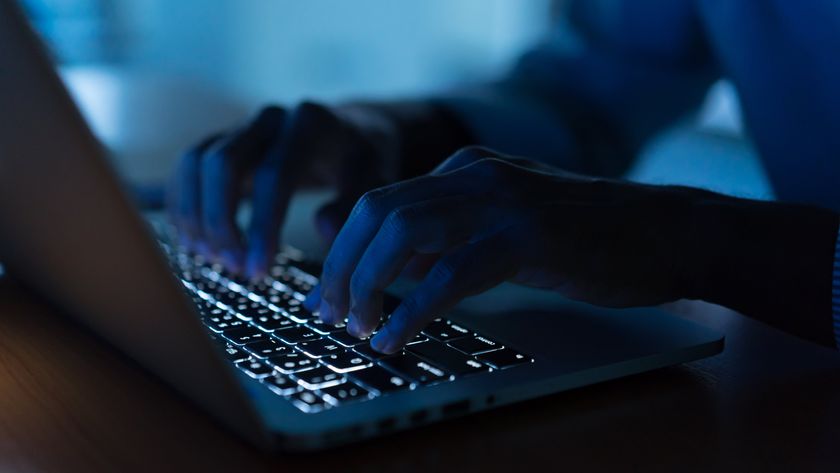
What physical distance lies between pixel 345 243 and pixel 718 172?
0.84 metres

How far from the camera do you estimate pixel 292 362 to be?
1.70ft

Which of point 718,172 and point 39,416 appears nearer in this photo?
point 39,416

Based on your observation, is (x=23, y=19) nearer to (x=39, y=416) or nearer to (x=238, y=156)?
(x=39, y=416)

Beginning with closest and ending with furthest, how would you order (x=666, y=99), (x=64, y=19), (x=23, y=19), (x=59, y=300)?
(x=23, y=19) < (x=59, y=300) < (x=666, y=99) < (x=64, y=19)

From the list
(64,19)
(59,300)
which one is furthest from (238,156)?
(64,19)

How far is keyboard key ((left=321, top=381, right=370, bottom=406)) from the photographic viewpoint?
0.46m

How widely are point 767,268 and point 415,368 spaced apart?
27 cm

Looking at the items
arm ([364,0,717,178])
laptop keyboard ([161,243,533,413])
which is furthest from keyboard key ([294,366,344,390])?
arm ([364,0,717,178])

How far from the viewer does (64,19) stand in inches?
146

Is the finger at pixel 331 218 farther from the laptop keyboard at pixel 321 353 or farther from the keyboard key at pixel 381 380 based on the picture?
the keyboard key at pixel 381 380

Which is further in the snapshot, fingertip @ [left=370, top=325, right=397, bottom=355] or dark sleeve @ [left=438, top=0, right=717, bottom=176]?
dark sleeve @ [left=438, top=0, right=717, bottom=176]

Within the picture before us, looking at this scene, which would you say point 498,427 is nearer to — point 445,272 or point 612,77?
point 445,272

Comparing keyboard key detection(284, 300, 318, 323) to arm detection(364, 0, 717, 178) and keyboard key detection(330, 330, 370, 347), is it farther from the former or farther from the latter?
arm detection(364, 0, 717, 178)

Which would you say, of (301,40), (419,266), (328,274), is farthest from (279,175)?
(301,40)
